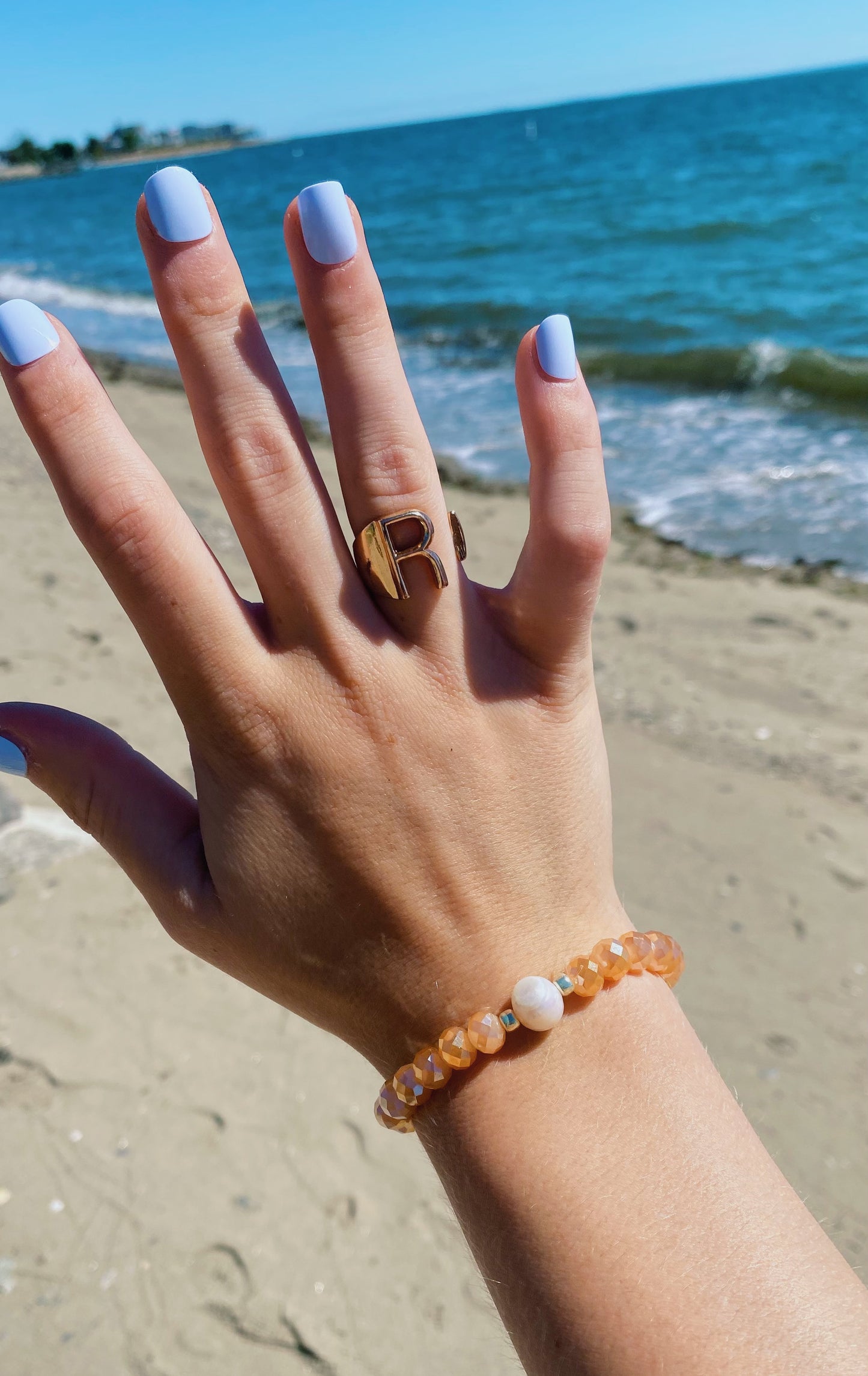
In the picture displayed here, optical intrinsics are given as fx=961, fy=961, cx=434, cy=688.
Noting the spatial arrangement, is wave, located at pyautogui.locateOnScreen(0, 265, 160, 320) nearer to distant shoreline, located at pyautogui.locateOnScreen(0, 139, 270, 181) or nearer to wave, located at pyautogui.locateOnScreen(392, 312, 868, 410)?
wave, located at pyautogui.locateOnScreen(392, 312, 868, 410)

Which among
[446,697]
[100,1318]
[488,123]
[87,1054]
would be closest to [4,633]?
[87,1054]

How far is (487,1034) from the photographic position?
3.50 feet

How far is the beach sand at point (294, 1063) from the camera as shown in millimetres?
1888

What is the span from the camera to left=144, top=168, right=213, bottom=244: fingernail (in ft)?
3.65

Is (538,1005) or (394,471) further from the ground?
(394,471)

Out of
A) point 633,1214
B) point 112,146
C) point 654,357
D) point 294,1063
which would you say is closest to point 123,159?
point 112,146

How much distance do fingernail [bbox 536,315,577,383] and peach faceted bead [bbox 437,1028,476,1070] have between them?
820mm

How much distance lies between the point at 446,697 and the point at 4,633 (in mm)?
3447

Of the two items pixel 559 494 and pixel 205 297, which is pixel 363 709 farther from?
pixel 205 297

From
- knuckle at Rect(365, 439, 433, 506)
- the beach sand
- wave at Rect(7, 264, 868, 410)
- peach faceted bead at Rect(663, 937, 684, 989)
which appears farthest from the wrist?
wave at Rect(7, 264, 868, 410)

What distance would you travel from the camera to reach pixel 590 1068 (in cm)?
→ 107

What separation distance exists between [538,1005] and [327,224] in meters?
0.94

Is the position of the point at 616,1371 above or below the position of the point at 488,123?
below

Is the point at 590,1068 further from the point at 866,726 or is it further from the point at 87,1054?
the point at 866,726
